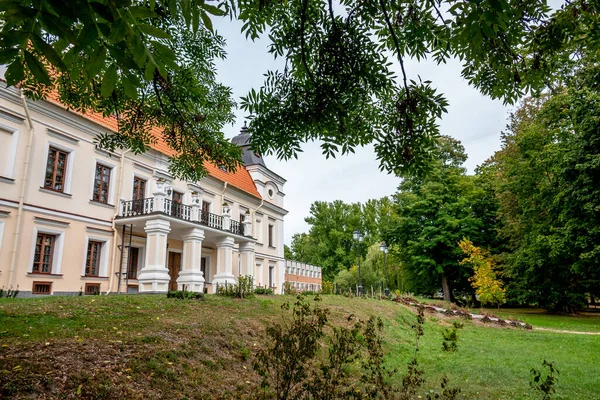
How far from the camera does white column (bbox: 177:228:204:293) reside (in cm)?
1764

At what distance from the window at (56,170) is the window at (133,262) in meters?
3.89

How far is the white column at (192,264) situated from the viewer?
17.6m

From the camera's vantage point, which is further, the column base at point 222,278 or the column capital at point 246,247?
the column capital at point 246,247

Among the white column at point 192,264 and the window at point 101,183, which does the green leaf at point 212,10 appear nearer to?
the window at point 101,183

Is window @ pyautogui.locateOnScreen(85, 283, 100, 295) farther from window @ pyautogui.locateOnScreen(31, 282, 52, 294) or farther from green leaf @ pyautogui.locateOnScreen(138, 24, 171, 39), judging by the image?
green leaf @ pyautogui.locateOnScreen(138, 24, 171, 39)

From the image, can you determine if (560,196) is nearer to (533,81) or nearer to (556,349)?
(556,349)

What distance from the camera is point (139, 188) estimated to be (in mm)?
17938

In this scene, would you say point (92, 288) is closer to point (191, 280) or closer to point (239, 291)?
point (191, 280)

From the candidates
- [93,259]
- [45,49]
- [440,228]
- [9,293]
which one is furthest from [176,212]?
[440,228]

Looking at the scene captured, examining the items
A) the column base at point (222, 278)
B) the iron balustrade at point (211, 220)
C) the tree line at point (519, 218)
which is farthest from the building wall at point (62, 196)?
the tree line at point (519, 218)

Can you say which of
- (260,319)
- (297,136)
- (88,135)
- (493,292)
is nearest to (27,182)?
(88,135)

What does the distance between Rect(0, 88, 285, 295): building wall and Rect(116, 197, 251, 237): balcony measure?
600 millimetres

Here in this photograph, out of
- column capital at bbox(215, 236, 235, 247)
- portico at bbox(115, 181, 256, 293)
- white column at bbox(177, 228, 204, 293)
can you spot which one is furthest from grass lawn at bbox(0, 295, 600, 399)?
column capital at bbox(215, 236, 235, 247)

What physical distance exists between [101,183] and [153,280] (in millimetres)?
4707
